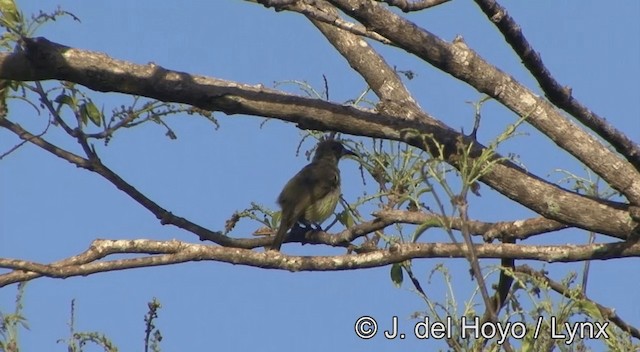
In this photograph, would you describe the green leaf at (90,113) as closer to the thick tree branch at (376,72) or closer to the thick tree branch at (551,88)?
the thick tree branch at (376,72)

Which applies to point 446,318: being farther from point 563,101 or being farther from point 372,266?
point 563,101

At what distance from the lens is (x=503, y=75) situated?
233 inches

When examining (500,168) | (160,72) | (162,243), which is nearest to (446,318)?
(500,168)

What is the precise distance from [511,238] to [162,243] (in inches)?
65.7

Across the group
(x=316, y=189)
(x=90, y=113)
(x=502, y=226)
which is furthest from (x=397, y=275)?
(x=316, y=189)

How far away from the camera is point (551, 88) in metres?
5.67

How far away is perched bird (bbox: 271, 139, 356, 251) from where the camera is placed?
31.9 ft

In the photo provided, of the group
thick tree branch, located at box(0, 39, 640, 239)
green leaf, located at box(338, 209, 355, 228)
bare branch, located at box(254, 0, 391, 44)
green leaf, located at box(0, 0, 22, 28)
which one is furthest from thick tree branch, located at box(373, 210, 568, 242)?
green leaf, located at box(0, 0, 22, 28)

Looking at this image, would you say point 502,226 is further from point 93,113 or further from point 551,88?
point 93,113

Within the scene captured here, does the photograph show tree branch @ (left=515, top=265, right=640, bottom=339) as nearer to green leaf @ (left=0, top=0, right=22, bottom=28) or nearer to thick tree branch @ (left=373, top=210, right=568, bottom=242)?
thick tree branch @ (left=373, top=210, right=568, bottom=242)

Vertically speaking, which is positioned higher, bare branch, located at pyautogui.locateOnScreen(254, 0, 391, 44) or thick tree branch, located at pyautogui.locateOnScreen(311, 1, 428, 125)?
thick tree branch, located at pyautogui.locateOnScreen(311, 1, 428, 125)

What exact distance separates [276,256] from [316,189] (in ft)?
14.0

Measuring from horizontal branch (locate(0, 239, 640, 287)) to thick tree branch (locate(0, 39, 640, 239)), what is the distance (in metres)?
0.20

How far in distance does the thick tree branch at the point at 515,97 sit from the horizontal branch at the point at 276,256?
338mm
